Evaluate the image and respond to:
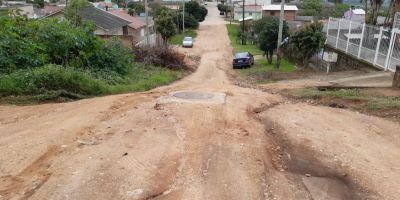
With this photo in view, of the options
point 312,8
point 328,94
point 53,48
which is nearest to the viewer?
point 328,94

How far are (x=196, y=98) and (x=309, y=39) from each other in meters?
15.1

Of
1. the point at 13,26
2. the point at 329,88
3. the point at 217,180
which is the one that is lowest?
the point at 329,88

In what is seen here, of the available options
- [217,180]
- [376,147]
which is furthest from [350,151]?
[217,180]

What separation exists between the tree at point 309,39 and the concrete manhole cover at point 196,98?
44.4 ft

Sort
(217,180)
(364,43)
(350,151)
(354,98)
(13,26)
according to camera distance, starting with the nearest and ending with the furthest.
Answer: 1. (217,180)
2. (350,151)
3. (354,98)
4. (13,26)
5. (364,43)

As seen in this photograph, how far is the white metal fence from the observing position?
15.9 m

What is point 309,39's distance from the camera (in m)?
24.4

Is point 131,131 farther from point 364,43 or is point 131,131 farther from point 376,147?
point 364,43

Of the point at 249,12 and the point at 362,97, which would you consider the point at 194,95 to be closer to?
the point at 362,97

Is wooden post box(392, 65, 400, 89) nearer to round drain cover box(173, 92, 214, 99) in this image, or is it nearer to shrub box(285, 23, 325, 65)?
round drain cover box(173, 92, 214, 99)

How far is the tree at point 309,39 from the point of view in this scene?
2394cm

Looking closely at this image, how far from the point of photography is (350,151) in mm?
7246

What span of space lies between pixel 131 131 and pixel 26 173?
244 cm

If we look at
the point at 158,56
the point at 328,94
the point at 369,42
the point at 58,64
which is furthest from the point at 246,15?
the point at 328,94
